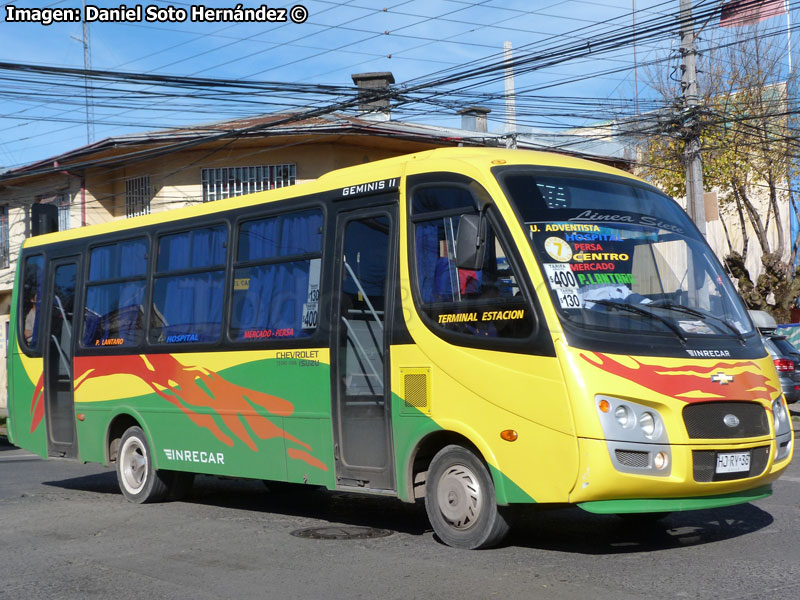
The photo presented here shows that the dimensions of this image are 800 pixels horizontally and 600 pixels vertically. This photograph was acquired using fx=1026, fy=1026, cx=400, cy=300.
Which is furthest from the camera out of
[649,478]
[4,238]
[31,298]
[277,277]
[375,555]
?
[4,238]

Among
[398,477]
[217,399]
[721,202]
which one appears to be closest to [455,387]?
[398,477]

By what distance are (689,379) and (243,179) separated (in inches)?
749

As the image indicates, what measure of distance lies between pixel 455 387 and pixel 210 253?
3.74m

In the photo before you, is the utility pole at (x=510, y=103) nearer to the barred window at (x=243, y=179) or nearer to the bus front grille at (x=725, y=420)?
the barred window at (x=243, y=179)

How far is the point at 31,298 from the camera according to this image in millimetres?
12914

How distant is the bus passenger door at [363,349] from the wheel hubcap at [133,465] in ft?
11.2

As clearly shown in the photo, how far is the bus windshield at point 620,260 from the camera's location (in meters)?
7.18

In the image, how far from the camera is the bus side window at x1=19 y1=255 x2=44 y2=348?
12734 mm

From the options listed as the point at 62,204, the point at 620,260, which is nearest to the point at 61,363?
the point at 620,260

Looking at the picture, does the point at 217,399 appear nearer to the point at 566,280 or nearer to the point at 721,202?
the point at 566,280

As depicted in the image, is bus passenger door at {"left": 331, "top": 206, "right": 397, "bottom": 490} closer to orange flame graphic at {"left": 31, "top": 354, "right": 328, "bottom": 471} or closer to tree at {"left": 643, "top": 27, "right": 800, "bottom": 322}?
orange flame graphic at {"left": 31, "top": 354, "right": 328, "bottom": 471}

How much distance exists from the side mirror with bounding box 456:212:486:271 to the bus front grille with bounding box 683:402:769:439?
1.76m

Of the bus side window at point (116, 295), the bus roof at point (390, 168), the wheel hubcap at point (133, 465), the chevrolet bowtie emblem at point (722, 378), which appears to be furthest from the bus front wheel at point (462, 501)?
the bus side window at point (116, 295)

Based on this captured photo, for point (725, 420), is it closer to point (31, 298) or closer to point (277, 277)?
point (277, 277)
